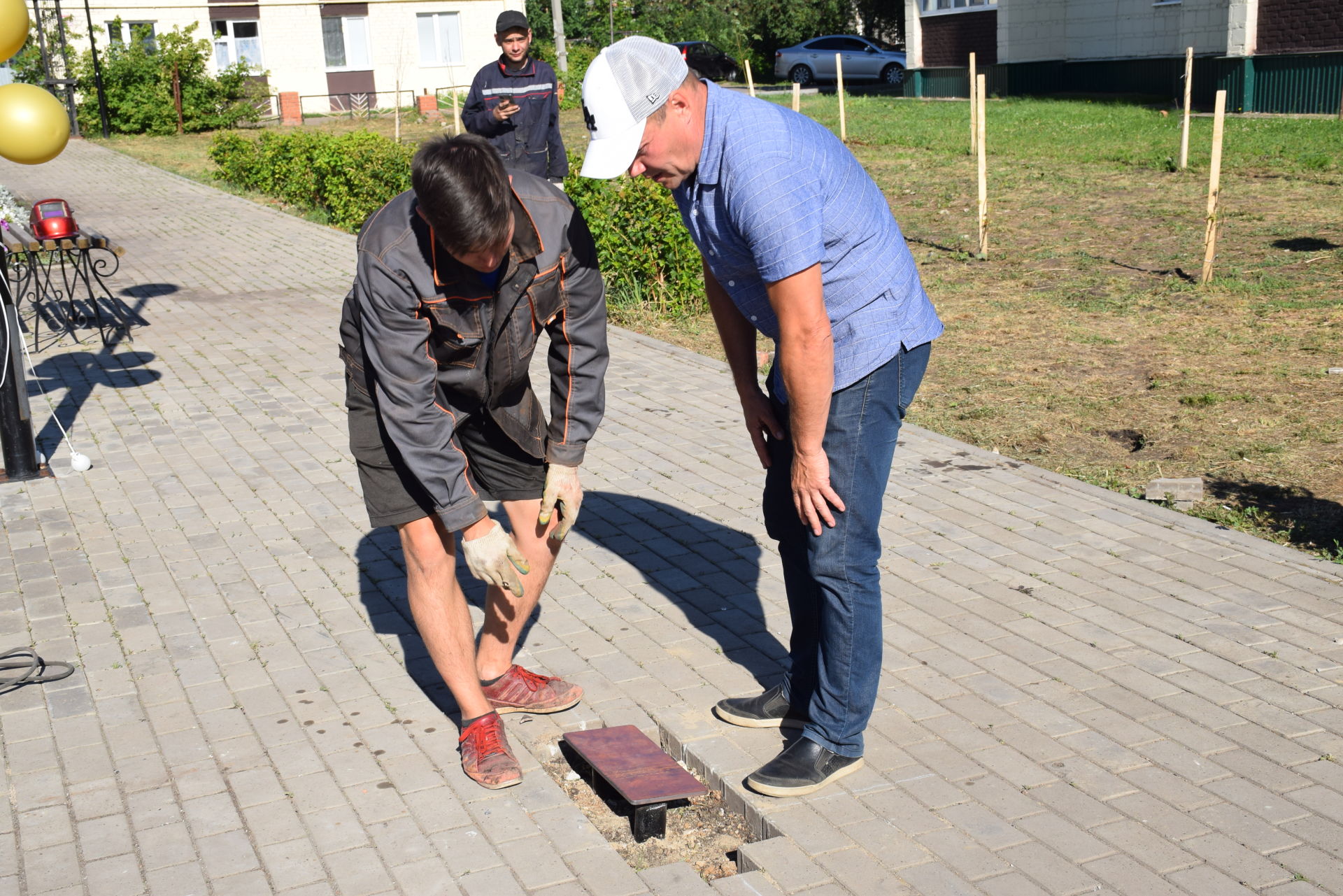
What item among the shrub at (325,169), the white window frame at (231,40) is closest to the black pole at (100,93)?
the white window frame at (231,40)

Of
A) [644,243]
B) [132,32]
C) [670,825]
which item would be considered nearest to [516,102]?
[644,243]

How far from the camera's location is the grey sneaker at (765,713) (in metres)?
3.63

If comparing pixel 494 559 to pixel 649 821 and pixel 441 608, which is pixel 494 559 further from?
pixel 649 821

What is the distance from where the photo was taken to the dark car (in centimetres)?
3825

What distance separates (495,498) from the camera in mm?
3600

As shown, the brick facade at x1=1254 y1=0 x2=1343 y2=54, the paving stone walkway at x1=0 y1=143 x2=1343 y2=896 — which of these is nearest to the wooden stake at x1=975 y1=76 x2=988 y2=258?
the paving stone walkway at x1=0 y1=143 x2=1343 y2=896

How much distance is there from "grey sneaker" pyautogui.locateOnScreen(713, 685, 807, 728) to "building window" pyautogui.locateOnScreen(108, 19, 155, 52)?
118 feet

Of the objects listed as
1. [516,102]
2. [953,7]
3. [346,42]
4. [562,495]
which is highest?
[346,42]

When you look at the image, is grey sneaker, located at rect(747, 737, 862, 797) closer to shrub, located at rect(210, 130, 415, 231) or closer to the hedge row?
the hedge row

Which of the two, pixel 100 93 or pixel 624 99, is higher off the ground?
pixel 100 93

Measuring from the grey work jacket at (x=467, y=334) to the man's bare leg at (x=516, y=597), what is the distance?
24 centimetres

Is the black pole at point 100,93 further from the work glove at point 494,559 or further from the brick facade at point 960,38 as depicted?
the work glove at point 494,559

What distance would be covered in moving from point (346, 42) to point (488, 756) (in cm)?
4021

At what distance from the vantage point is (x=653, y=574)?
4.79 m
